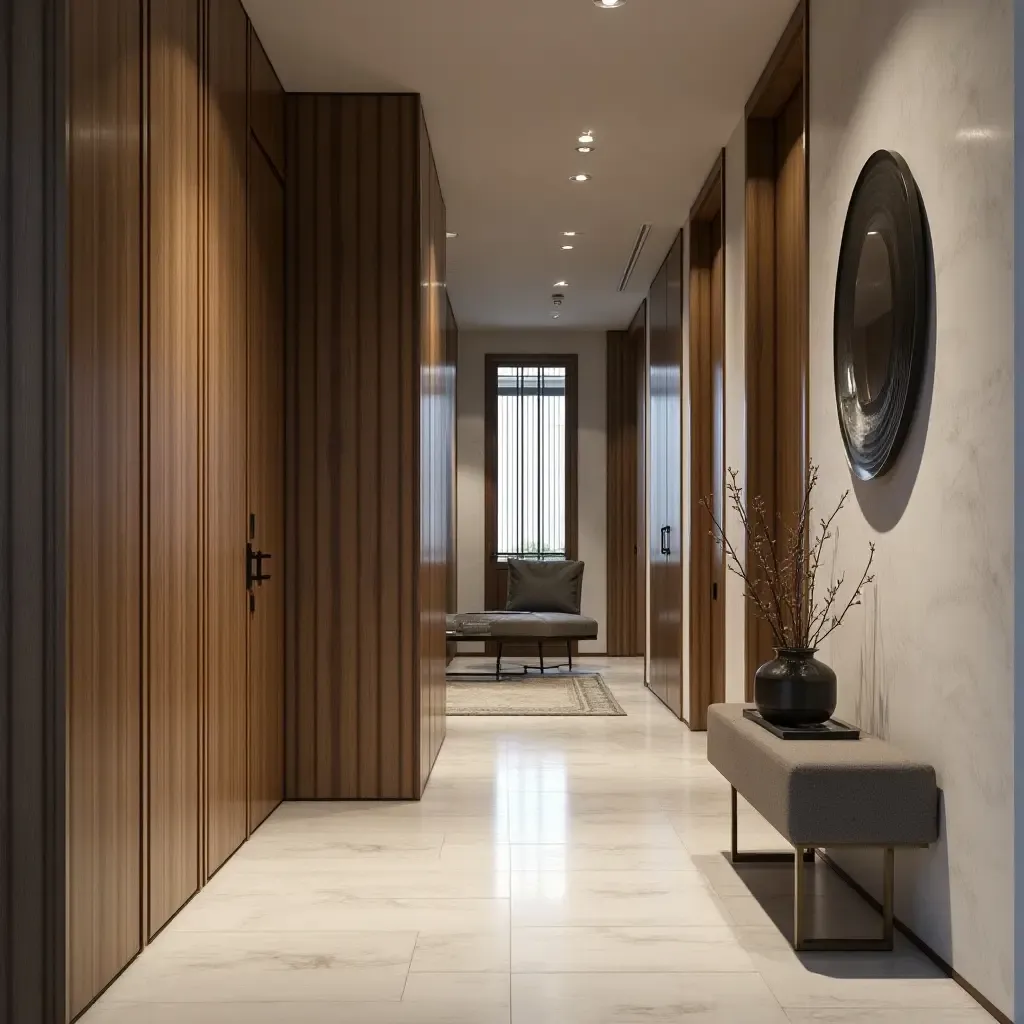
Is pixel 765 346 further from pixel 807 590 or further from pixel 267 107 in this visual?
pixel 267 107

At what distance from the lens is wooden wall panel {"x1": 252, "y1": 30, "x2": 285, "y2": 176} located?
4.19m

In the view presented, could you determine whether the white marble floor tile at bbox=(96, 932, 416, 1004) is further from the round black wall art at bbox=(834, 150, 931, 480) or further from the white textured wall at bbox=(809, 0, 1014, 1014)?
the round black wall art at bbox=(834, 150, 931, 480)

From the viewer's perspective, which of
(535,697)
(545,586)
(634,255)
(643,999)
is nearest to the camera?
(643,999)

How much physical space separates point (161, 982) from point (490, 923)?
86 centimetres

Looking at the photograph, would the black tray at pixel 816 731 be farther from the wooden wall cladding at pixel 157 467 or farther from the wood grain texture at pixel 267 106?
the wood grain texture at pixel 267 106

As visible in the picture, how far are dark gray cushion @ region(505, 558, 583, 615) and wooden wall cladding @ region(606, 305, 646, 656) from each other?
0.74 meters

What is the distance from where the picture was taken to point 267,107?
441cm

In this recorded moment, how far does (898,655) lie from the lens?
306 cm

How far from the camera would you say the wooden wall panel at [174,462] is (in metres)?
3.02

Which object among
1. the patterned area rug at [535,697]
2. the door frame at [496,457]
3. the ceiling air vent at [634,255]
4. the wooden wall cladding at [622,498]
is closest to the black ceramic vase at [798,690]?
the patterned area rug at [535,697]

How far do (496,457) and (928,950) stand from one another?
788 cm

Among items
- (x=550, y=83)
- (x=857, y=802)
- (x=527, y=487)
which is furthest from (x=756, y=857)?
(x=527, y=487)

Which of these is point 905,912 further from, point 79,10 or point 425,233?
point 425,233

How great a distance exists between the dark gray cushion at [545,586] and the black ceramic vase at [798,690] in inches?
252
